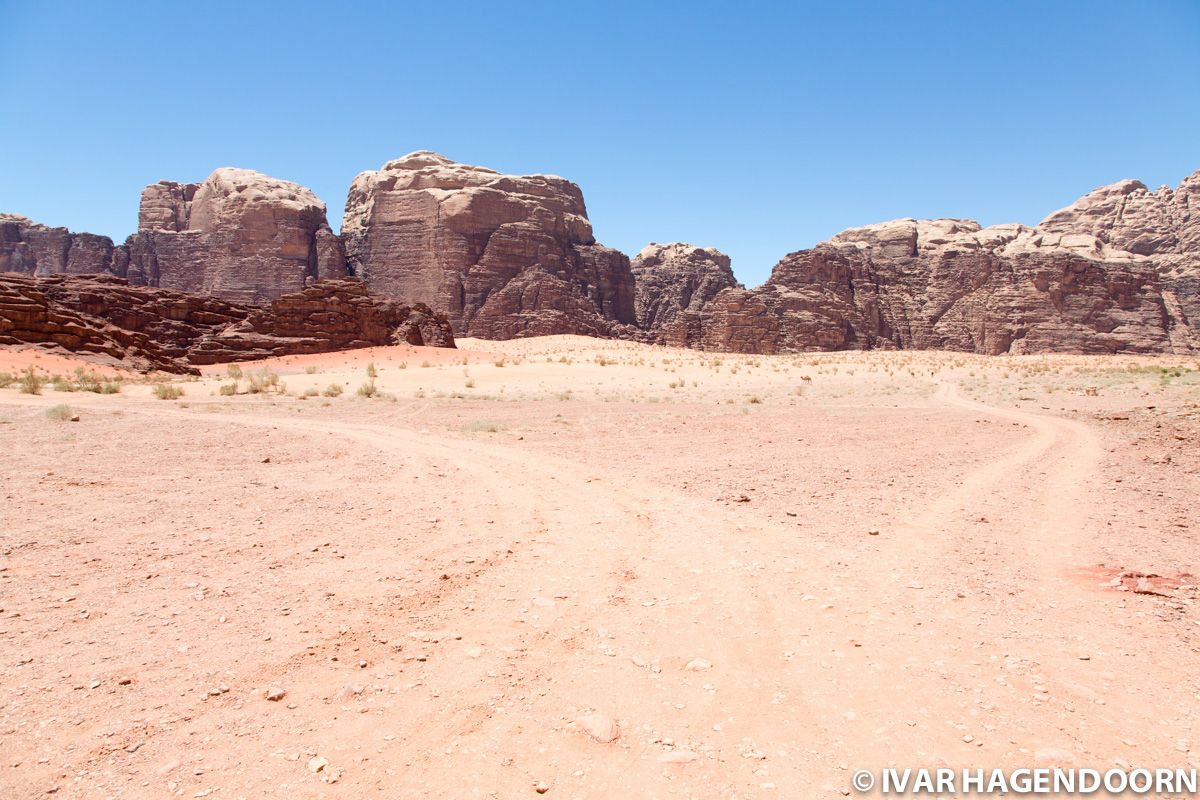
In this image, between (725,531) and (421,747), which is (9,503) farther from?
(725,531)

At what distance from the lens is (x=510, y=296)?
72.1 m

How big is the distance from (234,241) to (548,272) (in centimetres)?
3637

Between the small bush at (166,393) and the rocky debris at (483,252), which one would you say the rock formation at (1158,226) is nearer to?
the rocky debris at (483,252)

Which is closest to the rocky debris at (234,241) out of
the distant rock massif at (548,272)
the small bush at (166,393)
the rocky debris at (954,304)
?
the distant rock massif at (548,272)

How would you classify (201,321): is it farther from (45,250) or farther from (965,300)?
(965,300)

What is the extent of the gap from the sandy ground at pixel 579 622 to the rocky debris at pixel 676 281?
280 feet

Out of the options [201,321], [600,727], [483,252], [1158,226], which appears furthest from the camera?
[1158,226]

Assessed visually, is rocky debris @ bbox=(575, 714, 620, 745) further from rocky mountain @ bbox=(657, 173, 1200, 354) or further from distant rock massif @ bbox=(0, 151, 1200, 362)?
rocky mountain @ bbox=(657, 173, 1200, 354)

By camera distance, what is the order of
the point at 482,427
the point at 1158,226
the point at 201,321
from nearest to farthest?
the point at 482,427
the point at 201,321
the point at 1158,226

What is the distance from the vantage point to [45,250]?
261 ft

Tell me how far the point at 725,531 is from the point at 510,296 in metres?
68.5

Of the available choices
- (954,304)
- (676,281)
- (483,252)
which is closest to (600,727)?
(483,252)

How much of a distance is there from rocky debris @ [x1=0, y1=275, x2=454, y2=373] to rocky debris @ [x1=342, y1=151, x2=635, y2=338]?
25484 mm

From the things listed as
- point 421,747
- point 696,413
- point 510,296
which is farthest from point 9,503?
point 510,296
